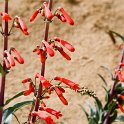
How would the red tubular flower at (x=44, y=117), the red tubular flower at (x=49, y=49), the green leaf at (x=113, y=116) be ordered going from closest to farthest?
the red tubular flower at (x=49, y=49) → the red tubular flower at (x=44, y=117) → the green leaf at (x=113, y=116)

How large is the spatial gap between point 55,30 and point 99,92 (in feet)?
8.82

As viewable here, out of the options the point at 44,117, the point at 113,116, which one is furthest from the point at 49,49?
the point at 113,116


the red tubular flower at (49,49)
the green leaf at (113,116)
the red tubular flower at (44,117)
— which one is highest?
the red tubular flower at (49,49)

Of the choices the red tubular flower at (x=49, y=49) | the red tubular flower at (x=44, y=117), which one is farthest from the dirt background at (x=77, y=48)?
the red tubular flower at (x=49, y=49)

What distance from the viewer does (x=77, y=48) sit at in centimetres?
1118

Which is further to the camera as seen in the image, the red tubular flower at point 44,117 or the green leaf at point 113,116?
the green leaf at point 113,116

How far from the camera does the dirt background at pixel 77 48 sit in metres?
9.34

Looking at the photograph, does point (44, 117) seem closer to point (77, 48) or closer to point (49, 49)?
point (49, 49)

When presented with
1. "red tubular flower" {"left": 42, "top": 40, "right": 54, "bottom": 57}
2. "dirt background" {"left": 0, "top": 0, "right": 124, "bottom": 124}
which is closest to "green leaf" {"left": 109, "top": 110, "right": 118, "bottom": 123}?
"dirt background" {"left": 0, "top": 0, "right": 124, "bottom": 124}

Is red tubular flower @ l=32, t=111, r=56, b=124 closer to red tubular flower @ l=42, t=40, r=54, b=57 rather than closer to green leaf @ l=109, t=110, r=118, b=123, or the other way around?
red tubular flower @ l=42, t=40, r=54, b=57

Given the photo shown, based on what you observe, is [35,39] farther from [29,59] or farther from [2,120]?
[2,120]

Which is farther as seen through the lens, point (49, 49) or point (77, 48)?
point (77, 48)

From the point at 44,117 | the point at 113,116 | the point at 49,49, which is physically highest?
the point at 49,49

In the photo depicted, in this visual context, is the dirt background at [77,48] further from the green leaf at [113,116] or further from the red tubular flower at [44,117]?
the red tubular flower at [44,117]
